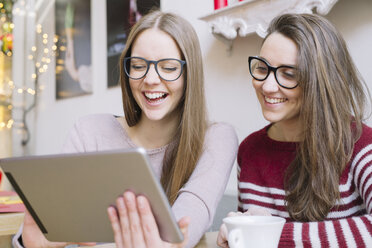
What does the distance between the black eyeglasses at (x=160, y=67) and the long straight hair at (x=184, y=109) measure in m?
0.03

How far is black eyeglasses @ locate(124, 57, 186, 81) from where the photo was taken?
3.50 feet

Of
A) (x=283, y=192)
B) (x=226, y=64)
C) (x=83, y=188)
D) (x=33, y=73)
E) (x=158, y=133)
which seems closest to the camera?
(x=83, y=188)

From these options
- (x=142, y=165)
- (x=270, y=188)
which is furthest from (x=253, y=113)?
(x=142, y=165)

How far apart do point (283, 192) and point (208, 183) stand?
0.22 m

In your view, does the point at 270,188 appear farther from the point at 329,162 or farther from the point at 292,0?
the point at 292,0

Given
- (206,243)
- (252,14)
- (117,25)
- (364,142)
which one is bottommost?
(206,243)

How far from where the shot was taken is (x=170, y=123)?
1.24 m

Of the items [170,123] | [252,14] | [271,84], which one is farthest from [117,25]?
[271,84]

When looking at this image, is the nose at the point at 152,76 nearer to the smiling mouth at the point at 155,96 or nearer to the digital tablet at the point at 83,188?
the smiling mouth at the point at 155,96

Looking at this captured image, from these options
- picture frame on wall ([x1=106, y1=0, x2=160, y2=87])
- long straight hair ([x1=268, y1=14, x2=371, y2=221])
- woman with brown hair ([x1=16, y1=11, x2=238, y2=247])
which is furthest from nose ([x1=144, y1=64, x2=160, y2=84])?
picture frame on wall ([x1=106, y1=0, x2=160, y2=87])

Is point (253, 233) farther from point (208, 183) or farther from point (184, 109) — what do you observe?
point (184, 109)

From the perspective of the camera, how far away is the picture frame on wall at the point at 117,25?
2348mm

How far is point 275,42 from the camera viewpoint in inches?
37.7

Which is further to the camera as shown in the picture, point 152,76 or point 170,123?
point 170,123
